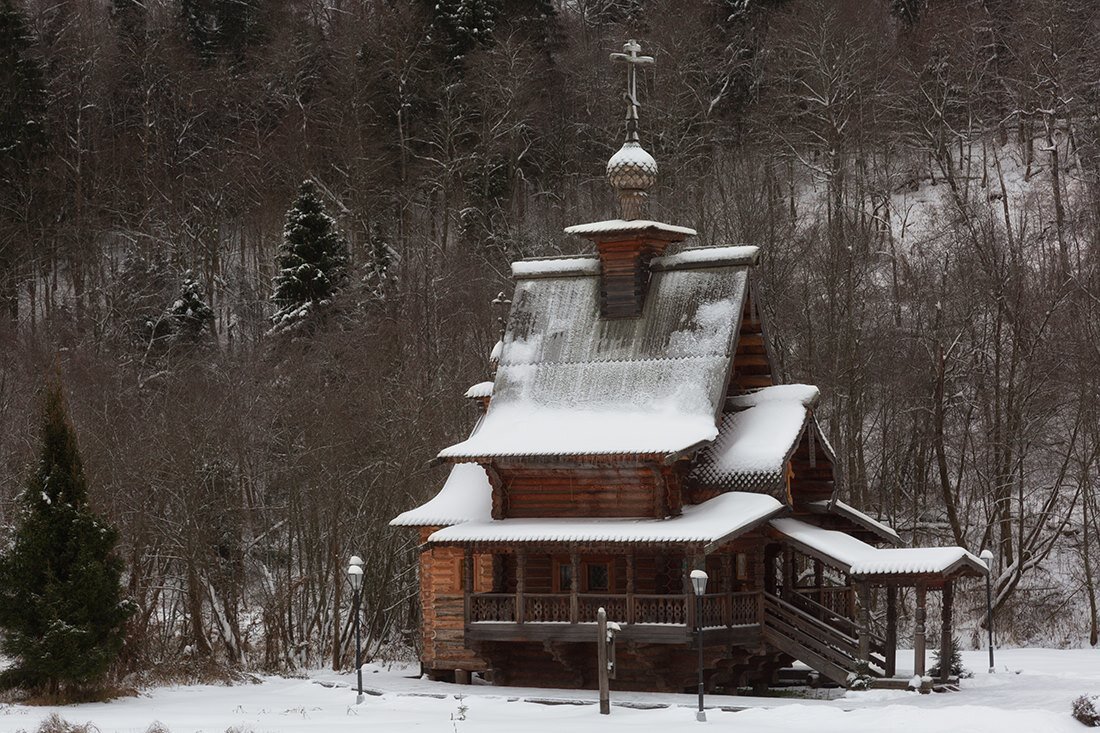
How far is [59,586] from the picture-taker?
27422 mm

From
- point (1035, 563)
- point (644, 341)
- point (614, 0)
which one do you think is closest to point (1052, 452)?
point (1035, 563)

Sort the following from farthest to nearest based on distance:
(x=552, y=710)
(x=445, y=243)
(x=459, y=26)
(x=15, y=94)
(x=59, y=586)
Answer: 1. (x=459, y=26)
2. (x=15, y=94)
3. (x=445, y=243)
4. (x=59, y=586)
5. (x=552, y=710)

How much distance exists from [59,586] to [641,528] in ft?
34.7

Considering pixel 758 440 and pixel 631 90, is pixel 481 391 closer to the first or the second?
pixel 758 440

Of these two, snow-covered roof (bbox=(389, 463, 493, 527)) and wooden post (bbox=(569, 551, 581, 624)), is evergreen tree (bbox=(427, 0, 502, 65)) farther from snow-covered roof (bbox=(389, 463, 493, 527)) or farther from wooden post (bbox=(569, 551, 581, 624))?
wooden post (bbox=(569, 551, 581, 624))

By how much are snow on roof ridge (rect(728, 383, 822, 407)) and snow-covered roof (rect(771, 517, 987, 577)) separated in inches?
113

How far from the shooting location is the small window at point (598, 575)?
1209 inches

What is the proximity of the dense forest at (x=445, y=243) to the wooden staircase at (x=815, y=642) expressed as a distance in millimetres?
11878

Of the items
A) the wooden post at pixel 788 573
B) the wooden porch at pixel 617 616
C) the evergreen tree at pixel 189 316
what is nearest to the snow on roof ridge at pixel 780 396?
the wooden post at pixel 788 573

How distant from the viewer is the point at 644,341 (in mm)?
31500

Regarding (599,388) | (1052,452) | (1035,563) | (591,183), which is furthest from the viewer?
(591,183)

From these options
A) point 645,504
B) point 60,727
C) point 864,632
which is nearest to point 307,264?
point 645,504

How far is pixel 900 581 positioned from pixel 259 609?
76.1 feet

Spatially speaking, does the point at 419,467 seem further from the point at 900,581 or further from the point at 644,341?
the point at 900,581
